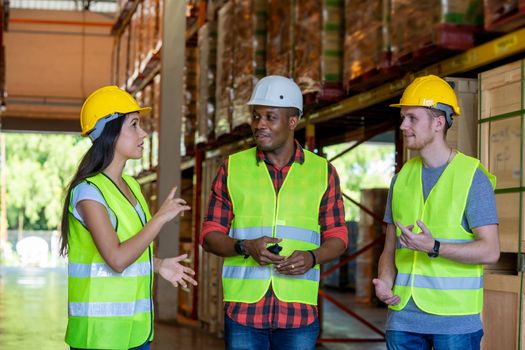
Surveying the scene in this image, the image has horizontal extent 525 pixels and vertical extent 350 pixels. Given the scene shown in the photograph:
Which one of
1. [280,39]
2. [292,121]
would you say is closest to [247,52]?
[280,39]

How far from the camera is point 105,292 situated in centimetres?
324

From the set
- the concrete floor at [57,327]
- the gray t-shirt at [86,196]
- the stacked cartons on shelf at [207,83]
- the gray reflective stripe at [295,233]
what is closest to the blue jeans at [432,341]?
the gray reflective stripe at [295,233]

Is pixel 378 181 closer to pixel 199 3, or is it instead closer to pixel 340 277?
pixel 340 277

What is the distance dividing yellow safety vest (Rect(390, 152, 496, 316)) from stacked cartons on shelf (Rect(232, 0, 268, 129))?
16.7 ft

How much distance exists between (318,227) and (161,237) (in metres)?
7.59

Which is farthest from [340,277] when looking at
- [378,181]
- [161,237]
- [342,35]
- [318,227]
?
[378,181]

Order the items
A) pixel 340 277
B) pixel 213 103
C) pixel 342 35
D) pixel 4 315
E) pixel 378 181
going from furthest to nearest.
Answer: pixel 378 181 → pixel 340 277 → pixel 4 315 → pixel 213 103 → pixel 342 35

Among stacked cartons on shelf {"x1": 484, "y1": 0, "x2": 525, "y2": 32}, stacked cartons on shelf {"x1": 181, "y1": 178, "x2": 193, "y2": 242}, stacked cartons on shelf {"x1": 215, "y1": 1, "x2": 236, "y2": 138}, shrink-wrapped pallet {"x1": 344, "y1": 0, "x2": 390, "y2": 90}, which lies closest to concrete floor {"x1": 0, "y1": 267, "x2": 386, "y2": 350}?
stacked cartons on shelf {"x1": 181, "y1": 178, "x2": 193, "y2": 242}

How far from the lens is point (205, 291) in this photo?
34.6 ft

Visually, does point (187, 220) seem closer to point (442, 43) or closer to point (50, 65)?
point (442, 43)

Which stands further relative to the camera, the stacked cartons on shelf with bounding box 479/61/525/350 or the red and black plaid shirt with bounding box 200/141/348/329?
the stacked cartons on shelf with bounding box 479/61/525/350

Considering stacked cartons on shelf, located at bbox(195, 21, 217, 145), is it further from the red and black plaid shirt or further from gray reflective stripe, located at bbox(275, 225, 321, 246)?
gray reflective stripe, located at bbox(275, 225, 321, 246)

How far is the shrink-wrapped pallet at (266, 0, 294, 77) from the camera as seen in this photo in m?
7.54

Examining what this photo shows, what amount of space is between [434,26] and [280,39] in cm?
287
